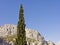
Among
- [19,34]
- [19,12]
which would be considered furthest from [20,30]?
[19,12]

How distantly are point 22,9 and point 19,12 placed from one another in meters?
0.88

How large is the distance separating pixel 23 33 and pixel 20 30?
87cm

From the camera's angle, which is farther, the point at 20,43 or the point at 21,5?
the point at 21,5

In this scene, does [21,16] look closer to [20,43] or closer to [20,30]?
[20,30]

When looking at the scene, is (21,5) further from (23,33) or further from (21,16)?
(23,33)

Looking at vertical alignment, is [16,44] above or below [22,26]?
below

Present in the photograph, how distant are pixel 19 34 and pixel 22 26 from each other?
1713mm

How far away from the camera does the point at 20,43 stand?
4088 cm

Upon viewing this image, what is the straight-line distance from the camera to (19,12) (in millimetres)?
43156

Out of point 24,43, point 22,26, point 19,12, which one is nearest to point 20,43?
point 24,43

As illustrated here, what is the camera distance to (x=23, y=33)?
41.7 meters

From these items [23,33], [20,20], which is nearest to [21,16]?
[20,20]

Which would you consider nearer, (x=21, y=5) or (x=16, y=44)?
(x=16, y=44)

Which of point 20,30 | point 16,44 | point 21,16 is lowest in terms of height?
point 16,44
